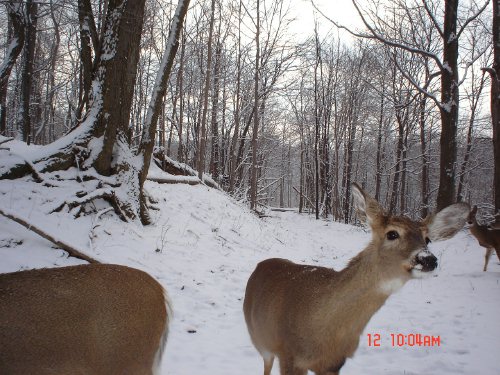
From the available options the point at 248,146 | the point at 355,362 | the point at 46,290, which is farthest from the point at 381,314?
the point at 248,146

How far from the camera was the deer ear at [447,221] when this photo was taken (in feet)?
8.80

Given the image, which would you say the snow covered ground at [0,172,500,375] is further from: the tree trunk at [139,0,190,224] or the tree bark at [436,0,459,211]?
the tree bark at [436,0,459,211]

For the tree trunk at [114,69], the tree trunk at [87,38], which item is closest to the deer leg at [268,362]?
the tree trunk at [114,69]

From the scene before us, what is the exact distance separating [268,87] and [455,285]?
17.9m

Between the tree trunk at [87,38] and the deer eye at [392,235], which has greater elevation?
the tree trunk at [87,38]

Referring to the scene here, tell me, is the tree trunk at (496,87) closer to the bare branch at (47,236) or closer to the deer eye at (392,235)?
the deer eye at (392,235)

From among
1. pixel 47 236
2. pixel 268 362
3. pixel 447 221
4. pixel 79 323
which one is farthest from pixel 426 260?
pixel 47 236

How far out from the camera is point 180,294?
18.0 feet

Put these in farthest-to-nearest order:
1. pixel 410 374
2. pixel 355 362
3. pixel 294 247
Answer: pixel 294 247 → pixel 355 362 → pixel 410 374

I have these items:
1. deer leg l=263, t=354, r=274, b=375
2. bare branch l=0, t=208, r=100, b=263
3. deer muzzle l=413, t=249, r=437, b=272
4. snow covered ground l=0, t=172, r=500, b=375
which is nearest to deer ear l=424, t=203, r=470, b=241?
deer muzzle l=413, t=249, r=437, b=272

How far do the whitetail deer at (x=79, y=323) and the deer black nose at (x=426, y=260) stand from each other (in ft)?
5.61

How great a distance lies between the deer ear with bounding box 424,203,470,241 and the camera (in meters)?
2.68

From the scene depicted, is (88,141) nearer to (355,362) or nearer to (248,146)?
(355,362)
